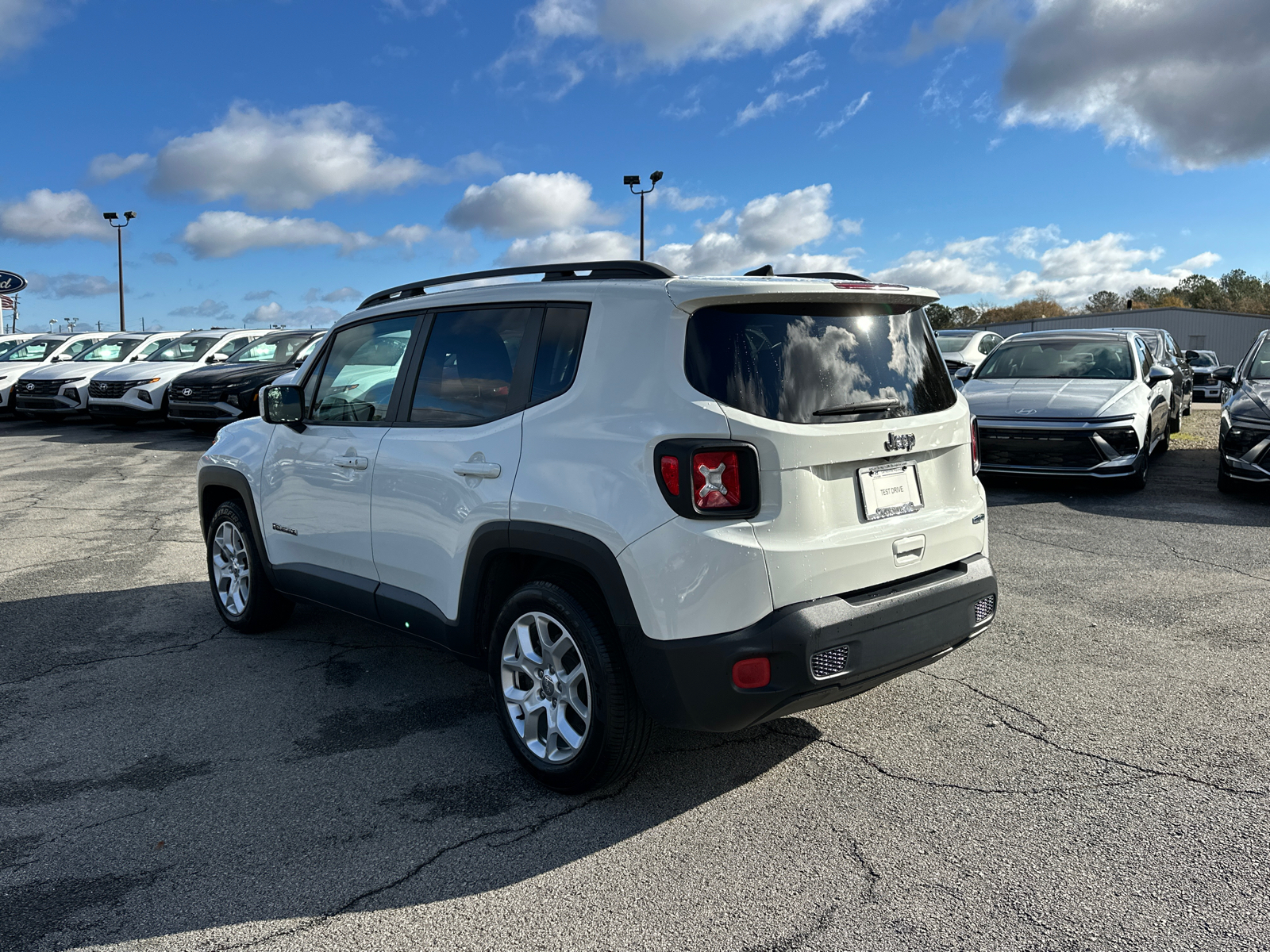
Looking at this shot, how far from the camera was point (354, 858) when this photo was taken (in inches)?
120

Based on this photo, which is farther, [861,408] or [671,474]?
[861,408]

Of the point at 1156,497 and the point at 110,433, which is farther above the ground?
the point at 110,433

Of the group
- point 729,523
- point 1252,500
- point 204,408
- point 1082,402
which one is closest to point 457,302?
point 729,523

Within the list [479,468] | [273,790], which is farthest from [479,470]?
[273,790]

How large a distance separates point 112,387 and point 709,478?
56.4 feet

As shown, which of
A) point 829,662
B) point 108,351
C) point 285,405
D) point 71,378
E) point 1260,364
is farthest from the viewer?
point 108,351

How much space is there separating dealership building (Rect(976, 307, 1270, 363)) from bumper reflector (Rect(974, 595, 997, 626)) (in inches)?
2205

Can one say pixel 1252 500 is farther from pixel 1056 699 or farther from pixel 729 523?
pixel 729 523

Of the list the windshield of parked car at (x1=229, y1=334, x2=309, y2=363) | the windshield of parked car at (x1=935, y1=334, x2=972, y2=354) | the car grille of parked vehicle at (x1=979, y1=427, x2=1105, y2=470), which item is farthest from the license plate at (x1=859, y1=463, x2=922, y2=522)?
the windshield of parked car at (x1=229, y1=334, x2=309, y2=363)

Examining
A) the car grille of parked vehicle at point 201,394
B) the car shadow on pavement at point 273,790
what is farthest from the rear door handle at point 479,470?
the car grille of parked vehicle at point 201,394

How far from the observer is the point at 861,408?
10.9 ft

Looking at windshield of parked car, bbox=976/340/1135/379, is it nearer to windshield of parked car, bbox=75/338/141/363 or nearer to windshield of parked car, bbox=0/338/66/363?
windshield of parked car, bbox=75/338/141/363

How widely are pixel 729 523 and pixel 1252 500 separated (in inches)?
331

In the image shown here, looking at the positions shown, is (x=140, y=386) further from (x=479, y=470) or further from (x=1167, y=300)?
(x=1167, y=300)
